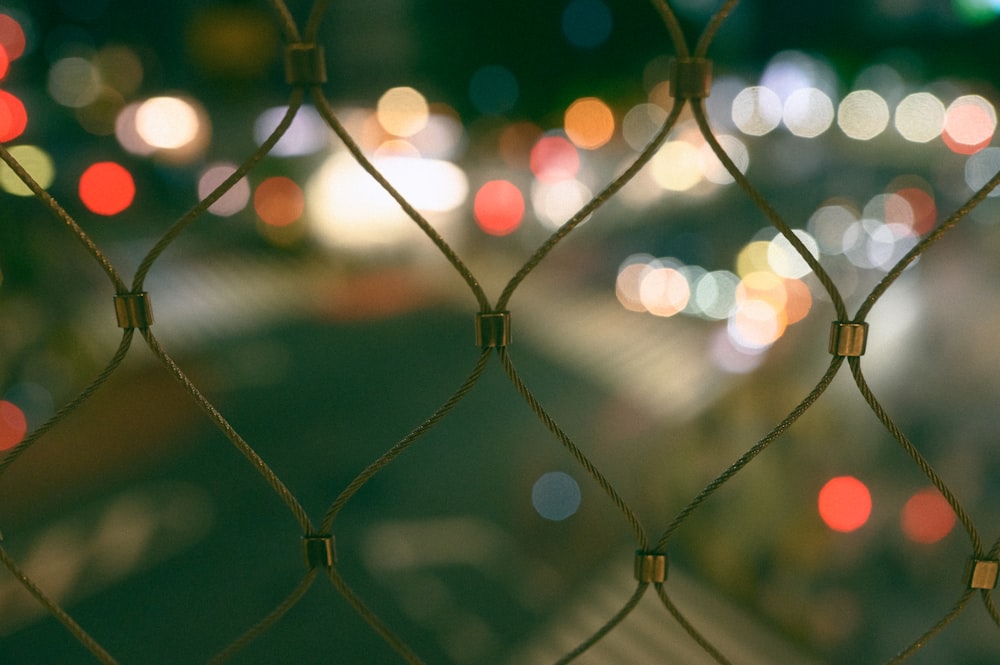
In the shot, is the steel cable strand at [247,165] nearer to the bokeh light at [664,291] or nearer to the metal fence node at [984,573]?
the metal fence node at [984,573]

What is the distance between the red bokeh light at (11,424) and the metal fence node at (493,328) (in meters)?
2.41

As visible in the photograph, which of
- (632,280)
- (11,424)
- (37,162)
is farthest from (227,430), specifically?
(37,162)

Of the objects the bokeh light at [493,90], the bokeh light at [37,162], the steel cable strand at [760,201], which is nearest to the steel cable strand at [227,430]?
the steel cable strand at [760,201]

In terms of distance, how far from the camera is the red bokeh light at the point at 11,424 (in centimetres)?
229

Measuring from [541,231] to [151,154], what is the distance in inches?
119

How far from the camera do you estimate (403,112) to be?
880cm

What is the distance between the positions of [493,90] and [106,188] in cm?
456

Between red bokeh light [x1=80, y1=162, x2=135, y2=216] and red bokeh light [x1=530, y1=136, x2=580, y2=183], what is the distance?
3601mm

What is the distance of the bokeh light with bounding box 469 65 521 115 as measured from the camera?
298 inches

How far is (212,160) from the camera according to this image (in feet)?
19.8

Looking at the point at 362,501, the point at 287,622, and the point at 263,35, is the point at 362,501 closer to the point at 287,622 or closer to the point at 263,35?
the point at 287,622

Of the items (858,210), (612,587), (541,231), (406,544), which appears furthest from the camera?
(541,231)

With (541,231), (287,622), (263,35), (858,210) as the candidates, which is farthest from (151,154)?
(858,210)


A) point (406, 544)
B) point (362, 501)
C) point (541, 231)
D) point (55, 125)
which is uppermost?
point (55, 125)
